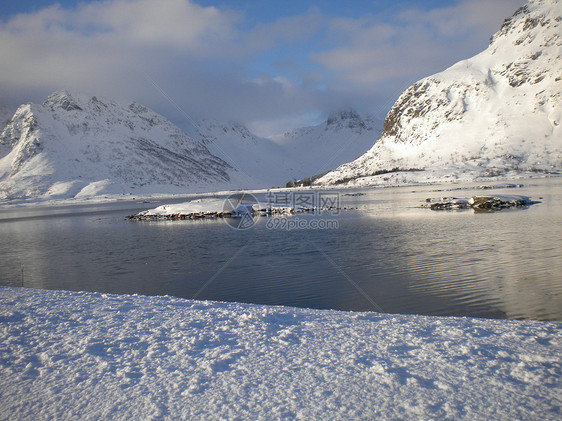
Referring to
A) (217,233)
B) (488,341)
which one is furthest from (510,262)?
(217,233)

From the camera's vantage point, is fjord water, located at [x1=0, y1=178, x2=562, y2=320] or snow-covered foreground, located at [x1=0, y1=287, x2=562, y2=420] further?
fjord water, located at [x1=0, y1=178, x2=562, y2=320]

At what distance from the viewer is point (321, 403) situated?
198 inches

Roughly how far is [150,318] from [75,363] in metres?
2.36

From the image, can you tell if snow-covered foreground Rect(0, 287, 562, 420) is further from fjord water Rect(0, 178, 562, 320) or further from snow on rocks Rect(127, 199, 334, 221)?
snow on rocks Rect(127, 199, 334, 221)

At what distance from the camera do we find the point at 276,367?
6.07 meters

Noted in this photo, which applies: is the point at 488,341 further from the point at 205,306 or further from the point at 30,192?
the point at 30,192

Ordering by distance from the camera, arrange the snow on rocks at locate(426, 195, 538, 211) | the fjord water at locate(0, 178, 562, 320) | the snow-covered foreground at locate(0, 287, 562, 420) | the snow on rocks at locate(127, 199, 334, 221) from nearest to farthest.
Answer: the snow-covered foreground at locate(0, 287, 562, 420) → the fjord water at locate(0, 178, 562, 320) → the snow on rocks at locate(426, 195, 538, 211) → the snow on rocks at locate(127, 199, 334, 221)

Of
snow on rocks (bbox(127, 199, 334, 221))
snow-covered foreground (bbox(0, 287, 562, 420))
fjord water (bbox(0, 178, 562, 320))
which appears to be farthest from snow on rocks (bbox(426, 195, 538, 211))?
snow-covered foreground (bbox(0, 287, 562, 420))

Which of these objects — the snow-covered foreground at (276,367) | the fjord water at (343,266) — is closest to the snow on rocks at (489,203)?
the fjord water at (343,266)

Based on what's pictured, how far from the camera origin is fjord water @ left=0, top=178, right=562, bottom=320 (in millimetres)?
12141

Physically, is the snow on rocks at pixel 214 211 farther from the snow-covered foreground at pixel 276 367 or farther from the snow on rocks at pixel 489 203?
the snow-covered foreground at pixel 276 367

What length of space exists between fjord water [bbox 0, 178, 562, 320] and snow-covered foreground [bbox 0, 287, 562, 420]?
3.72 meters

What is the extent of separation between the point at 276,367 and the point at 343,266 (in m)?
12.1

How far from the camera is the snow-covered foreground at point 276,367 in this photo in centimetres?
500
